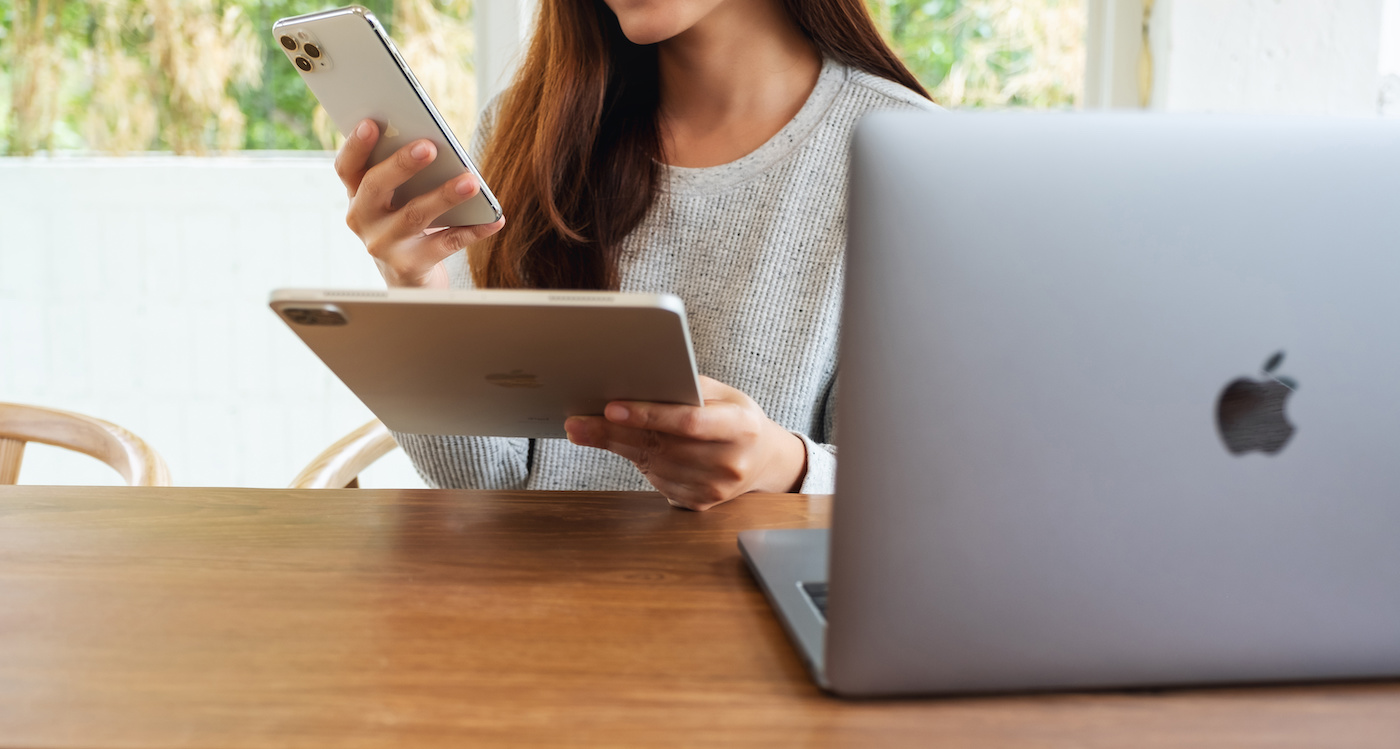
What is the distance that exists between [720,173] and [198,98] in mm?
1451

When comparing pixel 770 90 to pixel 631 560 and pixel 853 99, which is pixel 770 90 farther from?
pixel 631 560

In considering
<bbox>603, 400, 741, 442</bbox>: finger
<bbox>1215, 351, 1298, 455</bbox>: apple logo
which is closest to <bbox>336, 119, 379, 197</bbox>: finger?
<bbox>603, 400, 741, 442</bbox>: finger

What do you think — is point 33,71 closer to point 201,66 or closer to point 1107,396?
point 201,66

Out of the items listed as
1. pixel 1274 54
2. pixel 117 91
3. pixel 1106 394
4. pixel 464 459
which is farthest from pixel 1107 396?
pixel 117 91

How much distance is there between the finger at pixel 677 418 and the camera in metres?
0.62

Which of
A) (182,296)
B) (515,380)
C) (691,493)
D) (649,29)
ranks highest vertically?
(649,29)

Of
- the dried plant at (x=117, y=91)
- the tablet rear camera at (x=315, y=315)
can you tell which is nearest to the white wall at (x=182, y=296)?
the dried plant at (x=117, y=91)

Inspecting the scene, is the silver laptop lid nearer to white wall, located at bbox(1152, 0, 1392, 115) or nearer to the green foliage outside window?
white wall, located at bbox(1152, 0, 1392, 115)

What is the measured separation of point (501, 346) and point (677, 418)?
13 cm

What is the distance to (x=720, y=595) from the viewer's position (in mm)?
517

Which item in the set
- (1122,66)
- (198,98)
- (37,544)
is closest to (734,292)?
(37,544)

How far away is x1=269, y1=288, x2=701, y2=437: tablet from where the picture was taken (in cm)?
48

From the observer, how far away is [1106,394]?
0.36 meters

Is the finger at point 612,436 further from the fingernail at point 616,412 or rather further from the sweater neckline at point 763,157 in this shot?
the sweater neckline at point 763,157
